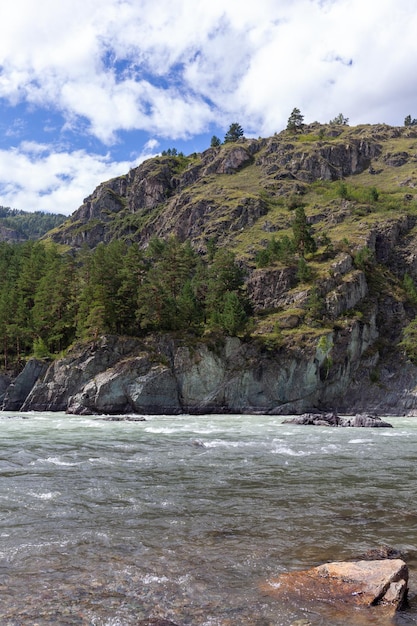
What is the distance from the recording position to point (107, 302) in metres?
76.3

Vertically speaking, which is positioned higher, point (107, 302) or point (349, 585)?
point (107, 302)

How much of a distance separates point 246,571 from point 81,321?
72572 mm

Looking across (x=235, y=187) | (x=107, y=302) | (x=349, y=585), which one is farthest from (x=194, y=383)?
(x=235, y=187)

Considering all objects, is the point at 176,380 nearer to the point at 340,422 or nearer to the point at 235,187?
the point at 340,422

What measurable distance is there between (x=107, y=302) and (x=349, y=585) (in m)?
70.5

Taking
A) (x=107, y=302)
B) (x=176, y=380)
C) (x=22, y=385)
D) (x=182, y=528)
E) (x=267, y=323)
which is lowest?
(x=182, y=528)

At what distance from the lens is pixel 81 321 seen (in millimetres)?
78875

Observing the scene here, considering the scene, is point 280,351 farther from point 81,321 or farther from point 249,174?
point 249,174

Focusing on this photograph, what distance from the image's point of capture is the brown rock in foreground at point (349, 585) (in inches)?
337

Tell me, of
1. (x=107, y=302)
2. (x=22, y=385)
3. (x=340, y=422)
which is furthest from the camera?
(x=107, y=302)

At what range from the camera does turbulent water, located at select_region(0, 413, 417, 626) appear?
855cm

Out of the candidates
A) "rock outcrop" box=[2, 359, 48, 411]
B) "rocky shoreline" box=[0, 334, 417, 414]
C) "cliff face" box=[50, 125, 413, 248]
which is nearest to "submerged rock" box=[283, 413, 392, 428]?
"rocky shoreline" box=[0, 334, 417, 414]

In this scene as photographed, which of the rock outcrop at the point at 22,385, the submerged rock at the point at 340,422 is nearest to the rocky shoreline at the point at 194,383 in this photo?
the rock outcrop at the point at 22,385

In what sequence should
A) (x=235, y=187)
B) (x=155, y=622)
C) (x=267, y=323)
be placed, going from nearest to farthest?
1. (x=155, y=622)
2. (x=267, y=323)
3. (x=235, y=187)
